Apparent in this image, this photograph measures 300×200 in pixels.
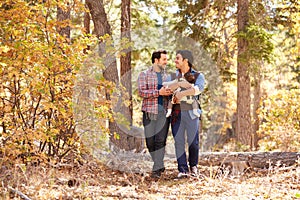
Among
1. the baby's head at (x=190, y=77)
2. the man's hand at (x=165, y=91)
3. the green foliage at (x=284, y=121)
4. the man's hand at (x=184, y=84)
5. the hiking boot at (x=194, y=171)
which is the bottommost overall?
the hiking boot at (x=194, y=171)

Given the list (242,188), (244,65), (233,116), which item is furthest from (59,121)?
(233,116)

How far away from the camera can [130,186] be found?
582 centimetres

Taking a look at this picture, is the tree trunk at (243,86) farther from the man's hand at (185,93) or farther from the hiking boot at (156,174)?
the hiking boot at (156,174)

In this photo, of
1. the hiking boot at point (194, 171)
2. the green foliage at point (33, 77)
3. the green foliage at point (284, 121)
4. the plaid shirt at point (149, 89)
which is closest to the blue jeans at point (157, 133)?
the plaid shirt at point (149, 89)

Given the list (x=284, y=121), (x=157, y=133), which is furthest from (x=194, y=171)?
(x=284, y=121)

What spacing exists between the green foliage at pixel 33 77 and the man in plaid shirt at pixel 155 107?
1108 mm

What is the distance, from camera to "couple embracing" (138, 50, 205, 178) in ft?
20.2

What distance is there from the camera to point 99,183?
18.8ft

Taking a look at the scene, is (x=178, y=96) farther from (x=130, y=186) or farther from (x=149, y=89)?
(x=130, y=186)

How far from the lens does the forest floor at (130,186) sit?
4.59m

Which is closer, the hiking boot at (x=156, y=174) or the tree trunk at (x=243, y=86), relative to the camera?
the hiking boot at (x=156, y=174)

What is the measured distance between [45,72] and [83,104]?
0.80 m

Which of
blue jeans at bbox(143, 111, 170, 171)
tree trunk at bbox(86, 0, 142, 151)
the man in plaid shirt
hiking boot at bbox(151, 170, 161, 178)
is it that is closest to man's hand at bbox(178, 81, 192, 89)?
the man in plaid shirt

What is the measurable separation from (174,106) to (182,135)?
0.44 metres
